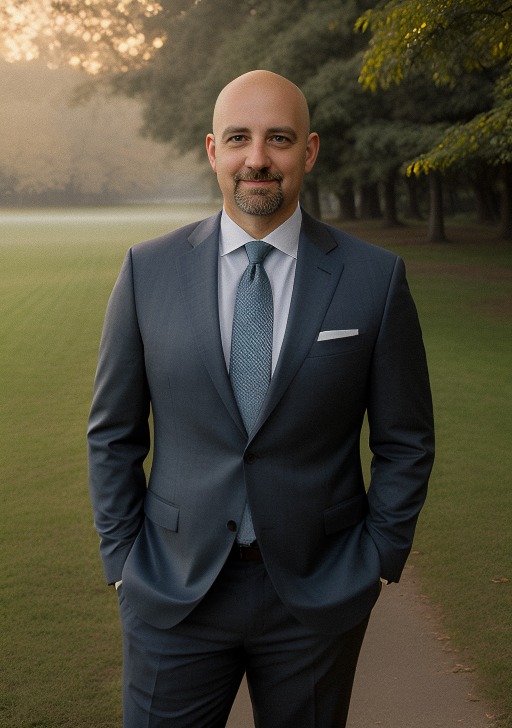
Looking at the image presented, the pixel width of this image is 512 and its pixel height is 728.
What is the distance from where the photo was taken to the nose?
2.25 meters

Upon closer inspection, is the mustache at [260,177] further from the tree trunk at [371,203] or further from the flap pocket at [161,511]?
the tree trunk at [371,203]

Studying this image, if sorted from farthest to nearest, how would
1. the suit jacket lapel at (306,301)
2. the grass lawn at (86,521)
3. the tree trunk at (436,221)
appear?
the tree trunk at (436,221) < the grass lawn at (86,521) < the suit jacket lapel at (306,301)

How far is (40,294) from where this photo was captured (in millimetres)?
19656

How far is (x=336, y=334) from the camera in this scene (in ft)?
7.55

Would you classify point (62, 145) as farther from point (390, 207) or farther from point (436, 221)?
point (436, 221)

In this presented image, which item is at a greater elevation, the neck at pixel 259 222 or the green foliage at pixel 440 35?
the green foliage at pixel 440 35

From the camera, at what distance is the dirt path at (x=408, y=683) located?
11.9 ft

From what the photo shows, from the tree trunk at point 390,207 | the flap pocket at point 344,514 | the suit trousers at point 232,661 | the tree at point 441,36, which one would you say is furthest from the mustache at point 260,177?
the tree trunk at point 390,207

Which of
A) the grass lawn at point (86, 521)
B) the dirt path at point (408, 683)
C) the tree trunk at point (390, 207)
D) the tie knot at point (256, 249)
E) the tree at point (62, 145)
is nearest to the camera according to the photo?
the tie knot at point (256, 249)

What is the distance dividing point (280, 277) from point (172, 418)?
46cm

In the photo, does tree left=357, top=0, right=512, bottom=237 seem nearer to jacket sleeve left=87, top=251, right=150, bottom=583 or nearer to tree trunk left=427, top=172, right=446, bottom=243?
jacket sleeve left=87, top=251, right=150, bottom=583

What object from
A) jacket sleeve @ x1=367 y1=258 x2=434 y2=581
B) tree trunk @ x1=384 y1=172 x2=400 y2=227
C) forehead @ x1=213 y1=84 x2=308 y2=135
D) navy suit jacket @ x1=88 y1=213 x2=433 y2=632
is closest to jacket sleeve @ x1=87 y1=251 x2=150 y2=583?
navy suit jacket @ x1=88 y1=213 x2=433 y2=632

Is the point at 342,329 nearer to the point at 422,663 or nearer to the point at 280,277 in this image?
the point at 280,277

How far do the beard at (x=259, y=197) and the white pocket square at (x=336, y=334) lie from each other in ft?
1.08
